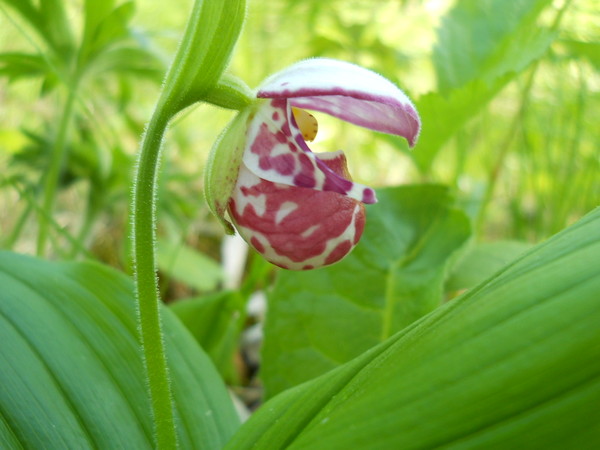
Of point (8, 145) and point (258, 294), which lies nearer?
point (8, 145)

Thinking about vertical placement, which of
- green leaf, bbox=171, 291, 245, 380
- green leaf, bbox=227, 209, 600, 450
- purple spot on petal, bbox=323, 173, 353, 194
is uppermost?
purple spot on petal, bbox=323, 173, 353, 194

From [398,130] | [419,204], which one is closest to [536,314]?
[398,130]

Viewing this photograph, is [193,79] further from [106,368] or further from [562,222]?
[562,222]

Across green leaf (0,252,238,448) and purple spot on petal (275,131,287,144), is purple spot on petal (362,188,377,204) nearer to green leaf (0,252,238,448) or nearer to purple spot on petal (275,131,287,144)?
purple spot on petal (275,131,287,144)

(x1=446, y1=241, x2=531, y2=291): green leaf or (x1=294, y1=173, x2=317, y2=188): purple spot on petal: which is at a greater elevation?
(x1=294, y1=173, x2=317, y2=188): purple spot on petal

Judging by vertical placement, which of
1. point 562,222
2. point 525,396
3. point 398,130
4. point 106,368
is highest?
point 398,130

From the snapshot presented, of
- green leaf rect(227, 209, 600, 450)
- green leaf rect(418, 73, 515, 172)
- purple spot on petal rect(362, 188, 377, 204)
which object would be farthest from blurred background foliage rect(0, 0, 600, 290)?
green leaf rect(227, 209, 600, 450)

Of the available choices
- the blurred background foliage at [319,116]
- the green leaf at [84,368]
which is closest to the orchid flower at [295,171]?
the blurred background foliage at [319,116]
